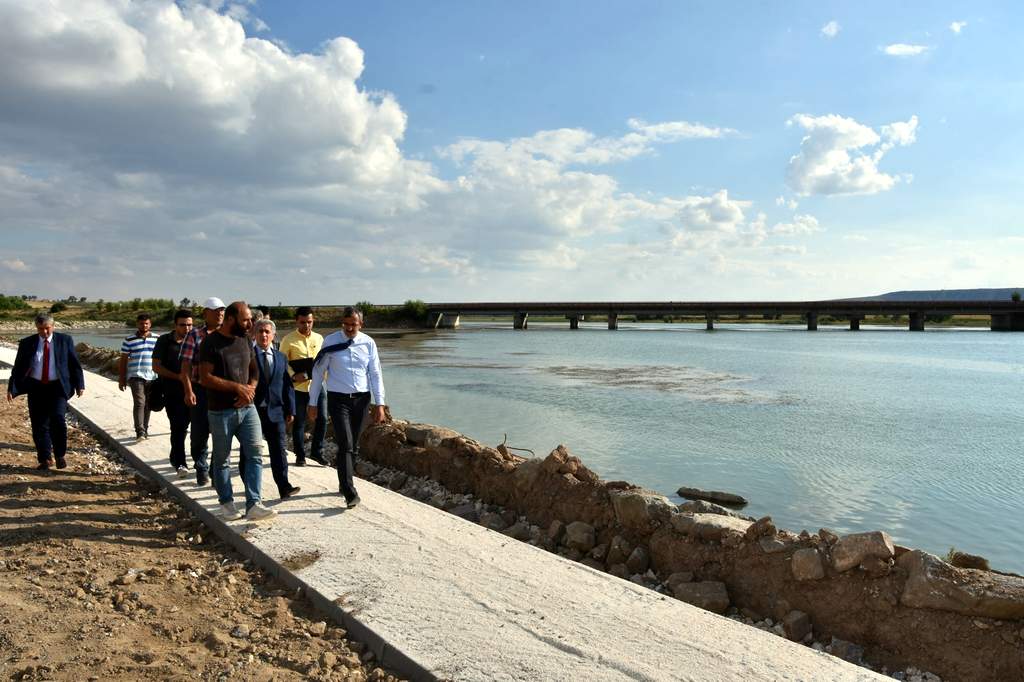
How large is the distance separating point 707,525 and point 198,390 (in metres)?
5.20

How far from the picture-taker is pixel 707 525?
6.24m

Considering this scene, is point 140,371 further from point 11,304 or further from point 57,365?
point 11,304

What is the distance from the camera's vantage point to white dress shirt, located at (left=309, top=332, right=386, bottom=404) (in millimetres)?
6973

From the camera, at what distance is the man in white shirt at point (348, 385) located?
6.93 meters

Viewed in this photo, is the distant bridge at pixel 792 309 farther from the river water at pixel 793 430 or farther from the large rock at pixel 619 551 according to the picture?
the large rock at pixel 619 551

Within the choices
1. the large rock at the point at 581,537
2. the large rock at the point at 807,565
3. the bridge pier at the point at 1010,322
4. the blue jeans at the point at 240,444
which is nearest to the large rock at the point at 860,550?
the large rock at the point at 807,565

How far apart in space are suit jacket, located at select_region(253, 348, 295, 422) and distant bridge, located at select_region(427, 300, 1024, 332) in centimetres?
8505

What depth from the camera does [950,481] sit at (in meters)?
12.2

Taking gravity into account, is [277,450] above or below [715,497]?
above

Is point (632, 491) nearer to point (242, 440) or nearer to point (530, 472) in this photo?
point (530, 472)

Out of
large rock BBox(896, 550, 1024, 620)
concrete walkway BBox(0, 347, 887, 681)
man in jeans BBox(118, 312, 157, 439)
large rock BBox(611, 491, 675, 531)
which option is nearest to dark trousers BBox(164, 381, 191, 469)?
man in jeans BBox(118, 312, 157, 439)

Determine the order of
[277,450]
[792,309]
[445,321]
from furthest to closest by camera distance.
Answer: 1. [445,321]
2. [792,309]
3. [277,450]

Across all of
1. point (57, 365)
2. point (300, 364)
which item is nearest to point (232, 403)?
point (300, 364)

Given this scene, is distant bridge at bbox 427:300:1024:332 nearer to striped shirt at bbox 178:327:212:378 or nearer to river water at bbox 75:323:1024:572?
river water at bbox 75:323:1024:572
